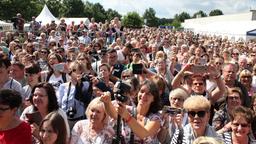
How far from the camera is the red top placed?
3.70 meters

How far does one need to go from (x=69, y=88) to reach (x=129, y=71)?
1316mm

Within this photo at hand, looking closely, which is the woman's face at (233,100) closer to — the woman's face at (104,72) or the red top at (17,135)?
the woman's face at (104,72)

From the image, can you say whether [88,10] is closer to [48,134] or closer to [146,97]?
[146,97]

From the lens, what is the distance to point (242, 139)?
394 cm

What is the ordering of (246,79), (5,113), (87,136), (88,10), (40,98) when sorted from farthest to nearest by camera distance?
1. (88,10)
2. (246,79)
3. (40,98)
4. (87,136)
5. (5,113)

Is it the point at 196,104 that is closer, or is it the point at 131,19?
the point at 196,104

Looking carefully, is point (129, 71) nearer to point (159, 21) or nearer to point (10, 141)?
point (10, 141)

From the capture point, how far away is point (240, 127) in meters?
3.95

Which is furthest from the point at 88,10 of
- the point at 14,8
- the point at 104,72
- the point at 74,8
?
the point at 104,72

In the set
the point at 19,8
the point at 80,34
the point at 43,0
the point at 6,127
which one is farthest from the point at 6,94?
the point at 43,0

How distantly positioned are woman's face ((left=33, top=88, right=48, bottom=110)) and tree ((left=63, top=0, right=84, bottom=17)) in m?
95.9

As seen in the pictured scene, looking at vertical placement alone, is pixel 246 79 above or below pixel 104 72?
below

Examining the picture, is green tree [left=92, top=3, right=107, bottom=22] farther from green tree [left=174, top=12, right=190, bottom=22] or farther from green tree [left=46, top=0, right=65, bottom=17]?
green tree [left=174, top=12, right=190, bottom=22]

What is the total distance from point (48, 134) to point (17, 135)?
0.98 feet
